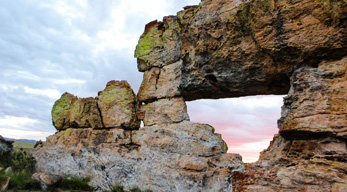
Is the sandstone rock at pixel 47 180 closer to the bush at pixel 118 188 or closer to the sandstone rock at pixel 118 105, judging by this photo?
the bush at pixel 118 188

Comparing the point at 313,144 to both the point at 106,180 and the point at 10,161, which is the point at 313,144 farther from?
the point at 10,161

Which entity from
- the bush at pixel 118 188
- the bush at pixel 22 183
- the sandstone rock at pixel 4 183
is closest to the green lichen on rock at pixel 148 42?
the bush at pixel 118 188

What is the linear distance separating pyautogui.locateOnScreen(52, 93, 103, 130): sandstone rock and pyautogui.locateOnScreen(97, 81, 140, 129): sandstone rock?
1.07 ft

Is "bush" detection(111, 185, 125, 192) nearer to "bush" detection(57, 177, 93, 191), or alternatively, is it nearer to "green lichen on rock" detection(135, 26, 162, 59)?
"bush" detection(57, 177, 93, 191)

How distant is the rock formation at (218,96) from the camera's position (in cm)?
475

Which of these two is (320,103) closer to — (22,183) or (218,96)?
(218,96)

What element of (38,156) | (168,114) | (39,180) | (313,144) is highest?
(168,114)

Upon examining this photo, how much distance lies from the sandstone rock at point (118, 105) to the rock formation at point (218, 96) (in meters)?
0.04

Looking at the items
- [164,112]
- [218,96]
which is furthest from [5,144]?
[218,96]

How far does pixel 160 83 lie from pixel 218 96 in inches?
83.5

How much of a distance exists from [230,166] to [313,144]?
2.07m

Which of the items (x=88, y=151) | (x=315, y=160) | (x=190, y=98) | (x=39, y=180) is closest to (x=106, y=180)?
(x=88, y=151)

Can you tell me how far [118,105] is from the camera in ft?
27.9

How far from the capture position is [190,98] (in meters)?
7.75
